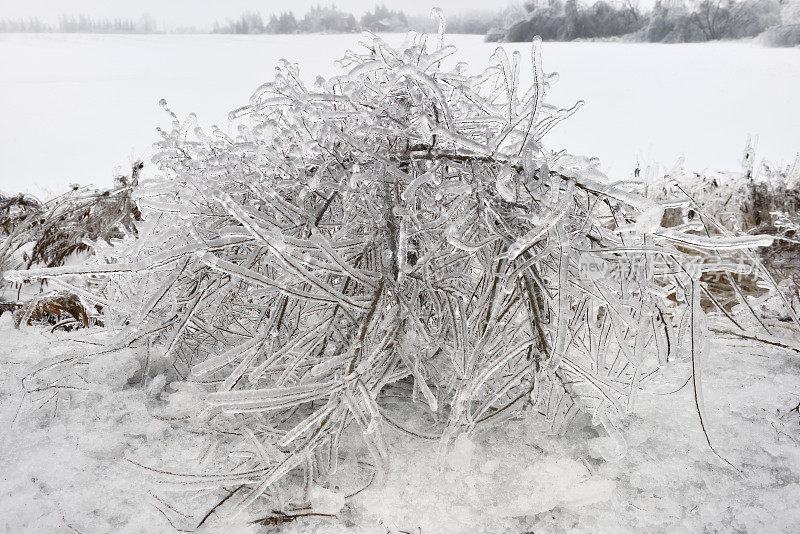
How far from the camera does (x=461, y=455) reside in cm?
102

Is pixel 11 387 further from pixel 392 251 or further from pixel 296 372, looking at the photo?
pixel 392 251

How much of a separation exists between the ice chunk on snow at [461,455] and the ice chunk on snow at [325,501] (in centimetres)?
22

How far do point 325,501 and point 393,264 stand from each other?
1.48 ft

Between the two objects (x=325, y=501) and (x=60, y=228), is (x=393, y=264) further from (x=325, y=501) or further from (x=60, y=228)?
(x=60, y=228)

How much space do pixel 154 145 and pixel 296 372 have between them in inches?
25.5

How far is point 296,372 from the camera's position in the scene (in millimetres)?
1125

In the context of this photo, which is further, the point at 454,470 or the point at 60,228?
the point at 60,228

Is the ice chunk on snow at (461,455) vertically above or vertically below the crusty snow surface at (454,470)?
above

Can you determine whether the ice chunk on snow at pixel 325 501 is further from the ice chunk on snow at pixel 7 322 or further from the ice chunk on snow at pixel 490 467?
the ice chunk on snow at pixel 7 322

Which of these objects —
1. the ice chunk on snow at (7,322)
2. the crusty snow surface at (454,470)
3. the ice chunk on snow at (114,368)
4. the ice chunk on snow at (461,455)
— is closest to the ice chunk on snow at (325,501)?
the crusty snow surface at (454,470)

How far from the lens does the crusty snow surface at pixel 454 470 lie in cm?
92

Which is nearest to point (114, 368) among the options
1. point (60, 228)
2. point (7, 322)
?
point (7, 322)

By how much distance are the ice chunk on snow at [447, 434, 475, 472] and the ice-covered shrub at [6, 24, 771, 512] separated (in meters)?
0.03

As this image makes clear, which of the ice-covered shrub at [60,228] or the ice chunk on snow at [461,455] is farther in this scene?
the ice-covered shrub at [60,228]
